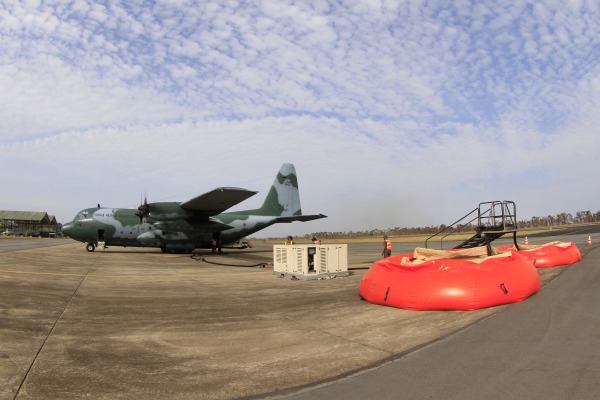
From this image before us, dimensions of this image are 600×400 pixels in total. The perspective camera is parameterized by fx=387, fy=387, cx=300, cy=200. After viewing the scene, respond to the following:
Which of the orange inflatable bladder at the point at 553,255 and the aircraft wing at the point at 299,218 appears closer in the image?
the orange inflatable bladder at the point at 553,255

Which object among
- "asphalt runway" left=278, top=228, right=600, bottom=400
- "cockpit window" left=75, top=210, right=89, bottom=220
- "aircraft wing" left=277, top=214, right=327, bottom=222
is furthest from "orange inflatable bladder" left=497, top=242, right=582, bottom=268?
"cockpit window" left=75, top=210, right=89, bottom=220

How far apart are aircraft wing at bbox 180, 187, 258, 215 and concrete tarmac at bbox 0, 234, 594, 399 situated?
1147cm

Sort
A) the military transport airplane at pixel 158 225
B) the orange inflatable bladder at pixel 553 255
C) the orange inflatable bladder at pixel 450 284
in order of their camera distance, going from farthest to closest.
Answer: the military transport airplane at pixel 158 225 < the orange inflatable bladder at pixel 553 255 < the orange inflatable bladder at pixel 450 284

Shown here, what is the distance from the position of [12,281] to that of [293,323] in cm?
841

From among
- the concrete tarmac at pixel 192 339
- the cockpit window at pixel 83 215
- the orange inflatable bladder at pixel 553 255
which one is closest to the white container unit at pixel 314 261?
the concrete tarmac at pixel 192 339

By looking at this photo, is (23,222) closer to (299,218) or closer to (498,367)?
(299,218)

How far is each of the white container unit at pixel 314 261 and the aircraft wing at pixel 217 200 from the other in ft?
27.7

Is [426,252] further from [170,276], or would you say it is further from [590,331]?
[170,276]

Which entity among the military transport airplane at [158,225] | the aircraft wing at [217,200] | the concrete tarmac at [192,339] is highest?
the aircraft wing at [217,200]

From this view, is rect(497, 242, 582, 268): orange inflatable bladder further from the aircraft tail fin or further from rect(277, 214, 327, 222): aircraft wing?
the aircraft tail fin

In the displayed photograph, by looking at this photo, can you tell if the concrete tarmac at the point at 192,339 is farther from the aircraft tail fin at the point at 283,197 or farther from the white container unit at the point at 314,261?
the aircraft tail fin at the point at 283,197

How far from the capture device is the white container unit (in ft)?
43.5

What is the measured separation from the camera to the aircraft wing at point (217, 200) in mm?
21500

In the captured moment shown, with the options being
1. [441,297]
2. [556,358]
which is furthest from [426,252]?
[556,358]
